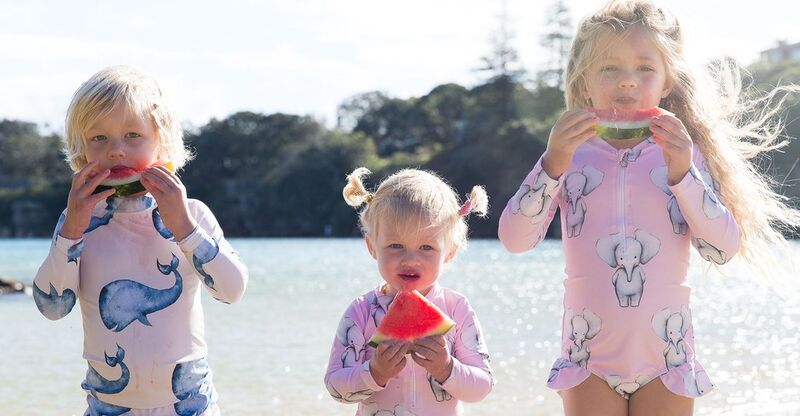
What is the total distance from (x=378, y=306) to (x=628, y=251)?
891 millimetres

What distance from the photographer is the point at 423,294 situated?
348 centimetres

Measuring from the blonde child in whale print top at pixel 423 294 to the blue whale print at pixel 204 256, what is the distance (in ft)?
1.63

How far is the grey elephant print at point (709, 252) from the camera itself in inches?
137

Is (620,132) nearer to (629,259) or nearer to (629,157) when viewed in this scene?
(629,157)

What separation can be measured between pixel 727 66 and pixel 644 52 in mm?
537

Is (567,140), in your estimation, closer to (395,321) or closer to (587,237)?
(587,237)

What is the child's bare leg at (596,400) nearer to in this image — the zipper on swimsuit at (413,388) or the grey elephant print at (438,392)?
the grey elephant print at (438,392)

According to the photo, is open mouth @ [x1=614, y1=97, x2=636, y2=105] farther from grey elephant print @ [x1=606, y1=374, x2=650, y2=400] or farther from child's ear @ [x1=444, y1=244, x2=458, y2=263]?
grey elephant print @ [x1=606, y1=374, x2=650, y2=400]

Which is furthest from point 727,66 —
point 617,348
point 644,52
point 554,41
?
point 554,41

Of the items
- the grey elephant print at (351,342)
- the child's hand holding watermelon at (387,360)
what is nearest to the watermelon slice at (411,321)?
the child's hand holding watermelon at (387,360)

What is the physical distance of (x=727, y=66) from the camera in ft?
13.0

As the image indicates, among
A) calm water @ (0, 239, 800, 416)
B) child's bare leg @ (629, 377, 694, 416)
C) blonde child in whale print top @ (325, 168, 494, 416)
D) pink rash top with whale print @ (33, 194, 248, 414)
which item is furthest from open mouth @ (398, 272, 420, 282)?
Result: calm water @ (0, 239, 800, 416)

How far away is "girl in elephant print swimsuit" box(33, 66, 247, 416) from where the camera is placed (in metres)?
3.45

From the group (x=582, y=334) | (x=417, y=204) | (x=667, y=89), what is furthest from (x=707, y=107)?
(x=417, y=204)
